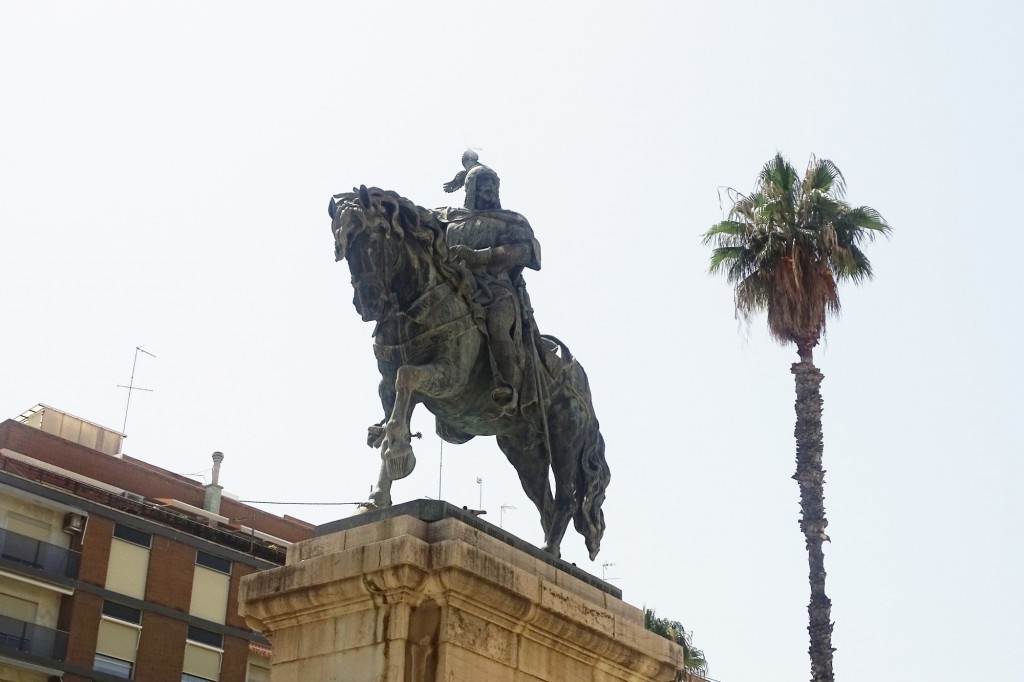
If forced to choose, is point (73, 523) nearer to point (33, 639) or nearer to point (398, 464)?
point (33, 639)

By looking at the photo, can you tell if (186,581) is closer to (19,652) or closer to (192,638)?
(192,638)

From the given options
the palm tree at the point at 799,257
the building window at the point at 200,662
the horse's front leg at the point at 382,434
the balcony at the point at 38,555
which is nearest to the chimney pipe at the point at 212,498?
the building window at the point at 200,662

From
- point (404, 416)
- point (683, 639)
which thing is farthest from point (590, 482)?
point (683, 639)

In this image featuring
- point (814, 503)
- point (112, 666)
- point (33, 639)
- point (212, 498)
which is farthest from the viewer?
point (212, 498)

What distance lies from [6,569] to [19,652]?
257 centimetres

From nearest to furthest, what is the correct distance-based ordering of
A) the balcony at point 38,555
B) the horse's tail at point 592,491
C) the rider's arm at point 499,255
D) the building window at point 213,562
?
A: 1. the rider's arm at point 499,255
2. the horse's tail at point 592,491
3. the balcony at point 38,555
4. the building window at point 213,562

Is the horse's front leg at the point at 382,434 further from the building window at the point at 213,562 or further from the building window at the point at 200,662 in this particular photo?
the building window at the point at 213,562

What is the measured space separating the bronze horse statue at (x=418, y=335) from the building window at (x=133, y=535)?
35.8m

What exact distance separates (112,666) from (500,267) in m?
35.7

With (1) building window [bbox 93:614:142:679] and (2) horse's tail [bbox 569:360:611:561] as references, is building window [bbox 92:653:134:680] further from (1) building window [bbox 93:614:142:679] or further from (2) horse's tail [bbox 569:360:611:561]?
(2) horse's tail [bbox 569:360:611:561]

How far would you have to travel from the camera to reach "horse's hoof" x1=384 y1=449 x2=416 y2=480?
31.3ft

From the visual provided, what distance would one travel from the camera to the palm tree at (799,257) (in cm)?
2731

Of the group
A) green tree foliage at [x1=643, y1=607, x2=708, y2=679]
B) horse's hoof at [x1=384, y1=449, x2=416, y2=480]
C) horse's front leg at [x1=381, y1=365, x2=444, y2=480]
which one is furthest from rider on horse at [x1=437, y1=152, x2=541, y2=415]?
green tree foliage at [x1=643, y1=607, x2=708, y2=679]

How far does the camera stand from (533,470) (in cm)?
1138
